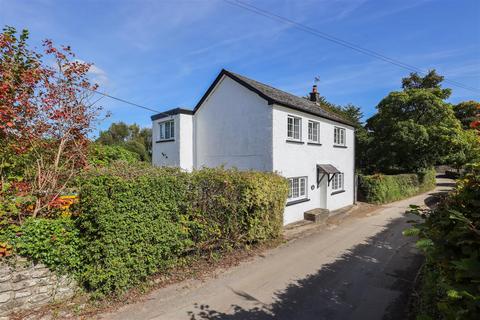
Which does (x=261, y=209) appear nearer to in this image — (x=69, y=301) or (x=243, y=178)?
(x=243, y=178)

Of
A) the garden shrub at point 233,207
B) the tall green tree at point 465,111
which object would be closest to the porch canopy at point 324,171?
the garden shrub at point 233,207

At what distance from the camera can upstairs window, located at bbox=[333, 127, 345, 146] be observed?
18.0 metres

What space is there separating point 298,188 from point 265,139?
3.57 m

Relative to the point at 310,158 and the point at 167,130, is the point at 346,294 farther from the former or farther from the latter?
the point at 167,130

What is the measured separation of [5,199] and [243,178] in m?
6.18

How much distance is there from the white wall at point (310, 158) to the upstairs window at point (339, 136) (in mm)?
358

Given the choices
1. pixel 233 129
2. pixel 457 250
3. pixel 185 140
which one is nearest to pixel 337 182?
pixel 233 129

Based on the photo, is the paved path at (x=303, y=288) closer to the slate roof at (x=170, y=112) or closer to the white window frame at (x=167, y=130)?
the slate roof at (x=170, y=112)

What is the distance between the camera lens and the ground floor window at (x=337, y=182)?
1753 cm

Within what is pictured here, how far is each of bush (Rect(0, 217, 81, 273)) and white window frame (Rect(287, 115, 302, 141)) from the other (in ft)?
33.5

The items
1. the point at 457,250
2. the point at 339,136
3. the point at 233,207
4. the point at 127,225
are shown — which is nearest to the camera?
the point at 457,250

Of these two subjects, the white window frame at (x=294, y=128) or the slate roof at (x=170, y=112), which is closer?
the white window frame at (x=294, y=128)

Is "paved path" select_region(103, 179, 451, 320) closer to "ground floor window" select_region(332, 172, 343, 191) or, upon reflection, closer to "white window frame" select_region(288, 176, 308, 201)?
"white window frame" select_region(288, 176, 308, 201)

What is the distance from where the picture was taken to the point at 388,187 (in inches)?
842
